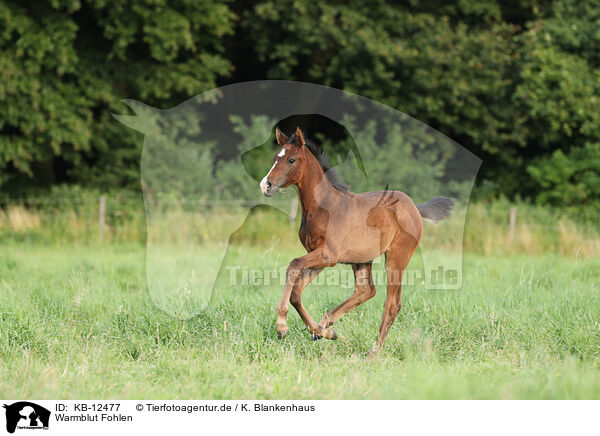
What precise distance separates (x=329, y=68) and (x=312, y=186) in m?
13.8

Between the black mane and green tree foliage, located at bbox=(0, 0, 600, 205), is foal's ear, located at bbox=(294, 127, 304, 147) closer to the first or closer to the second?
the black mane

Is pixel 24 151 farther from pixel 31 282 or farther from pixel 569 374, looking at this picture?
pixel 569 374

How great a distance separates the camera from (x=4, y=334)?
18.6ft

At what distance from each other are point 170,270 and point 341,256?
3.94 metres

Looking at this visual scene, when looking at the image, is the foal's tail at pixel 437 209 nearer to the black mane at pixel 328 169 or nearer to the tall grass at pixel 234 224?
the black mane at pixel 328 169

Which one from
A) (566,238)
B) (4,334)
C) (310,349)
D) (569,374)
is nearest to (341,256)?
(310,349)

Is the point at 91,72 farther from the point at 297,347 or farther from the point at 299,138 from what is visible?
the point at 299,138

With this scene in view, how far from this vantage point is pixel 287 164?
439 cm

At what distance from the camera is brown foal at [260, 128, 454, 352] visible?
4.43 m
